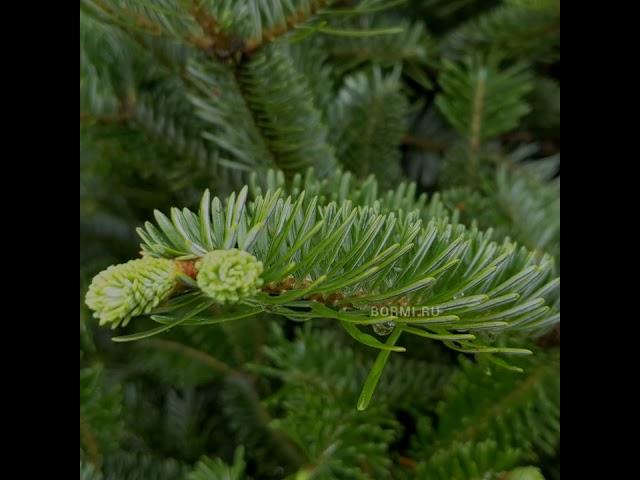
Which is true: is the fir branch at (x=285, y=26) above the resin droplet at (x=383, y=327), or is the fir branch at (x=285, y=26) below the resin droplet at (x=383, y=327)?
above

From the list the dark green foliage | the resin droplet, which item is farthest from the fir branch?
the resin droplet

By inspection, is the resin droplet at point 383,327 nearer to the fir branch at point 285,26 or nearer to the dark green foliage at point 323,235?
the dark green foliage at point 323,235

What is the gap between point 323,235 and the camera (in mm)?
209

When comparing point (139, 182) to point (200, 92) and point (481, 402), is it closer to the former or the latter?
point (200, 92)

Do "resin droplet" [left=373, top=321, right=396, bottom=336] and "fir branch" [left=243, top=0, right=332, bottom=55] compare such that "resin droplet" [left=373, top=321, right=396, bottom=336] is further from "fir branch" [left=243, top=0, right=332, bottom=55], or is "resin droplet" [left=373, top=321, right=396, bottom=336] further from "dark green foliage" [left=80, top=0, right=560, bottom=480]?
"fir branch" [left=243, top=0, right=332, bottom=55]

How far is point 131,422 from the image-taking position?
0.39 m

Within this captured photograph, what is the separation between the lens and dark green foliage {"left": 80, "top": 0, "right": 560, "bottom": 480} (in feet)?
0.71

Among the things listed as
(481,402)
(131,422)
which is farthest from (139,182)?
(481,402)

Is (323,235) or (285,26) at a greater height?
(285,26)

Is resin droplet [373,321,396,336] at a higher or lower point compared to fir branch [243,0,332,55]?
lower

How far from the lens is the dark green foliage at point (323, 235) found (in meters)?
0.22

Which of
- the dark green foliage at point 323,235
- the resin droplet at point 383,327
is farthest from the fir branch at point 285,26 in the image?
the resin droplet at point 383,327

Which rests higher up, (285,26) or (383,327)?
(285,26)
